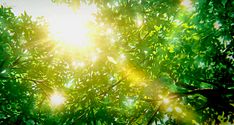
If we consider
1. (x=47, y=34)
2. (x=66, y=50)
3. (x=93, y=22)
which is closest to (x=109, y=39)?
(x=93, y=22)

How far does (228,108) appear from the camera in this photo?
20.3 ft

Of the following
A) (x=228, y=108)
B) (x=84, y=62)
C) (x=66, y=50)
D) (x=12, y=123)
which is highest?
(x=66, y=50)

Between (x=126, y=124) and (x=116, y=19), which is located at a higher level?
(x=116, y=19)

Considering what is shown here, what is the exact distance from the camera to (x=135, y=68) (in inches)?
316

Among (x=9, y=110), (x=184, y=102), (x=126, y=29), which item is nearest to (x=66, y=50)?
(x=126, y=29)

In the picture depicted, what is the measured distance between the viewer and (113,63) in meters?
8.26

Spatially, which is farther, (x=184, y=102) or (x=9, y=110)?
(x=9, y=110)

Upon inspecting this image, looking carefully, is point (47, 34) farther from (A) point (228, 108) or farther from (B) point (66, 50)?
(A) point (228, 108)

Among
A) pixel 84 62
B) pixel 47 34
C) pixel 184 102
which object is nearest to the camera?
pixel 184 102

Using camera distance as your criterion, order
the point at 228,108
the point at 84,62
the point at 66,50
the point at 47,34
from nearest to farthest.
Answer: the point at 228,108 < the point at 84,62 < the point at 66,50 < the point at 47,34

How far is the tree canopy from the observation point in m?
6.68

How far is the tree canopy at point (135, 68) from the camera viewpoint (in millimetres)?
6680

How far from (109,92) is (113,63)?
56.8 inches

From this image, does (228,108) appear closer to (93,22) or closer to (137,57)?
(137,57)
